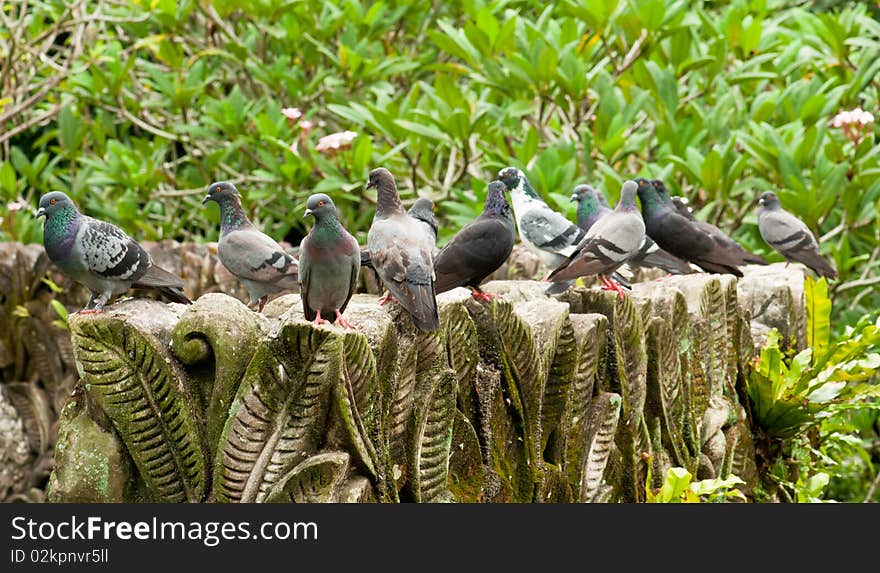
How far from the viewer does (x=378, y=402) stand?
3123 millimetres

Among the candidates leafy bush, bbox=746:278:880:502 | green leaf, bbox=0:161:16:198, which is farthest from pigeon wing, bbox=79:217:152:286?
green leaf, bbox=0:161:16:198

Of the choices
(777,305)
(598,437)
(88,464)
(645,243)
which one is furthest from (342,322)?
(777,305)

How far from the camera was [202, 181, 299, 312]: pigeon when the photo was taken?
462cm

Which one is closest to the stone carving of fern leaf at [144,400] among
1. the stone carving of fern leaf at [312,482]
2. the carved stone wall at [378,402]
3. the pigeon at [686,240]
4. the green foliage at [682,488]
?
the carved stone wall at [378,402]

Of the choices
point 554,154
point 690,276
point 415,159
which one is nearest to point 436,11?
point 415,159

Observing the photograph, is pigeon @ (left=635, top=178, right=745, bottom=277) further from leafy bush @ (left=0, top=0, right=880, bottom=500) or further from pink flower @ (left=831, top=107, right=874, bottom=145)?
pink flower @ (left=831, top=107, right=874, bottom=145)

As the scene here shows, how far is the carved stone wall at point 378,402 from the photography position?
2.94 m

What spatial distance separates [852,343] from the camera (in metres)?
5.61

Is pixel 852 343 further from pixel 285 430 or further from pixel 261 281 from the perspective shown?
pixel 285 430

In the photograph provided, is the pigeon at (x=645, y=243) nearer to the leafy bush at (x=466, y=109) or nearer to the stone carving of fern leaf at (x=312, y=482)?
the leafy bush at (x=466, y=109)

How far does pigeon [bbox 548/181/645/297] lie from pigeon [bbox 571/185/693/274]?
26.9 inches

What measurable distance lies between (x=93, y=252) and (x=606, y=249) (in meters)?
2.06

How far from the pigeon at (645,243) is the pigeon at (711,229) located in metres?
0.20

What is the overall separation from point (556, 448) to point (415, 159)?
12.2 feet
